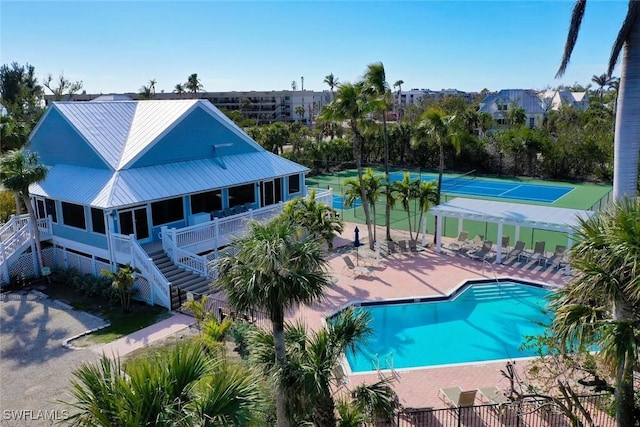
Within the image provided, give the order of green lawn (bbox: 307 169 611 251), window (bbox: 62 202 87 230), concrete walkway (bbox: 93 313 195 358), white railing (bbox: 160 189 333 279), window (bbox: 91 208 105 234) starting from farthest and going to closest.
A: 1. green lawn (bbox: 307 169 611 251)
2. window (bbox: 62 202 87 230)
3. window (bbox: 91 208 105 234)
4. white railing (bbox: 160 189 333 279)
5. concrete walkway (bbox: 93 313 195 358)

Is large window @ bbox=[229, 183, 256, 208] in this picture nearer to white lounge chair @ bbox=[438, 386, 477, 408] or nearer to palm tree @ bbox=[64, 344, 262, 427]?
white lounge chair @ bbox=[438, 386, 477, 408]

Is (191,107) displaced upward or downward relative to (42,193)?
upward

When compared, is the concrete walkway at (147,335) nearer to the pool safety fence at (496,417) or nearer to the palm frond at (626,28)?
the pool safety fence at (496,417)

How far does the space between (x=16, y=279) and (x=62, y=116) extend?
26.5 ft

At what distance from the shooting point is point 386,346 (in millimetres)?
16969

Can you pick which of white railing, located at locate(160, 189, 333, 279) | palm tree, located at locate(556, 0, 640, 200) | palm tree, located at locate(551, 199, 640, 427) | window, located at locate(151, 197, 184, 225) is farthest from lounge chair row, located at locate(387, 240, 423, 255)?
palm tree, located at locate(551, 199, 640, 427)

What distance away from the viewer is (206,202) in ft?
81.0

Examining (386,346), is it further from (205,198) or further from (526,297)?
(205,198)

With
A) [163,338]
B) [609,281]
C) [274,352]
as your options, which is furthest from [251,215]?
[609,281]

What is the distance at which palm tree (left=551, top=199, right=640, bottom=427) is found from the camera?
747 cm

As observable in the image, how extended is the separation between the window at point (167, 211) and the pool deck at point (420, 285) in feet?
26.0

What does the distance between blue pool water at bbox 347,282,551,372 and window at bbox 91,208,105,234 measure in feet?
39.9

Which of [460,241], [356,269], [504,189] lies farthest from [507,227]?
[504,189]

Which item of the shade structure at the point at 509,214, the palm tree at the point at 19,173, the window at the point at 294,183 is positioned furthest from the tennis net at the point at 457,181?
the palm tree at the point at 19,173
